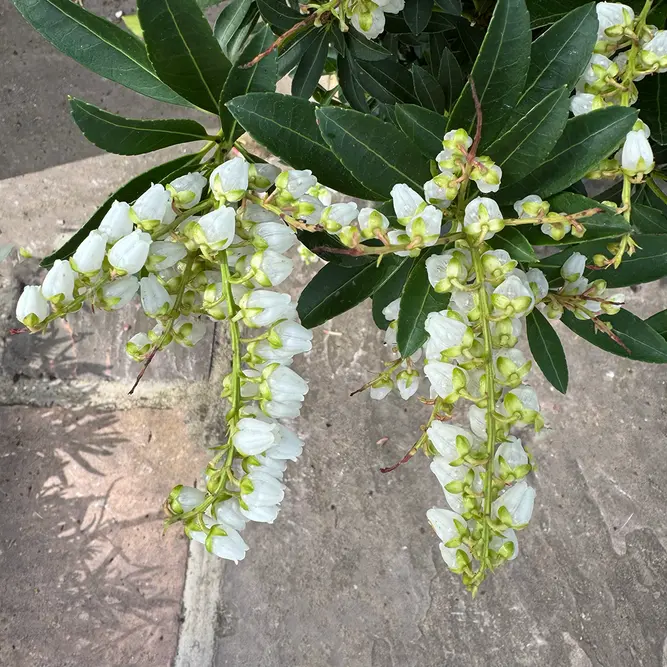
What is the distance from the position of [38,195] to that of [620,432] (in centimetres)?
222

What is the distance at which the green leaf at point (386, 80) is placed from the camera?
1.04 meters

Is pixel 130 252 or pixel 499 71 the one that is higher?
pixel 499 71

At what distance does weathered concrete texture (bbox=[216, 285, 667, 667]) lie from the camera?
1.98 metres

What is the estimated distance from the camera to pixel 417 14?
896mm

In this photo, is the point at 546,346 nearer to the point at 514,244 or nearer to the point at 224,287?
the point at 514,244

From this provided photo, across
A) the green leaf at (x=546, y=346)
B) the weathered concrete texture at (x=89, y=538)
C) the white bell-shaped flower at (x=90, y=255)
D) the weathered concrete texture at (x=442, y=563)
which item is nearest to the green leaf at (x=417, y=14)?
the green leaf at (x=546, y=346)

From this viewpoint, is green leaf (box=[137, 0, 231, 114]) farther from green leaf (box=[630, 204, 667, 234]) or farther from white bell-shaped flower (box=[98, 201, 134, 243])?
green leaf (box=[630, 204, 667, 234])

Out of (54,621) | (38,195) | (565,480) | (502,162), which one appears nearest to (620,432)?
(565,480)

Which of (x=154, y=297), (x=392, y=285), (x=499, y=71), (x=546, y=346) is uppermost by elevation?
(x=499, y=71)

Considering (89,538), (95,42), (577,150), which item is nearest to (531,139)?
(577,150)

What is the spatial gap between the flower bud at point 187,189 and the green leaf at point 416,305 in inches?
10.3

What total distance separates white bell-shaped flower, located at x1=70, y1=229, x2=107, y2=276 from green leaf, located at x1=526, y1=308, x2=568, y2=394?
674 millimetres

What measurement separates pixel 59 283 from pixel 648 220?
817 millimetres

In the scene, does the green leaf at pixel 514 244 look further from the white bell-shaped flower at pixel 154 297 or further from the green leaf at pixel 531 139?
the white bell-shaped flower at pixel 154 297
